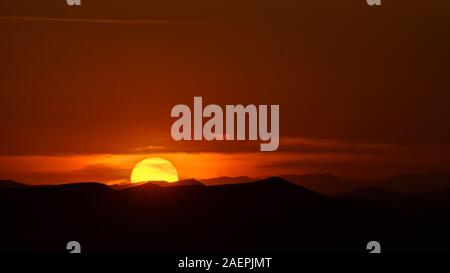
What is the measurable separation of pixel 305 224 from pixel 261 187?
778 mm

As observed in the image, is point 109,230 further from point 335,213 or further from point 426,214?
point 426,214

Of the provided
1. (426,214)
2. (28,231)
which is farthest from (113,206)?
(426,214)

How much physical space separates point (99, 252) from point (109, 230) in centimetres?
42

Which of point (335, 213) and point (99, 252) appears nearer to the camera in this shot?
point (99, 252)

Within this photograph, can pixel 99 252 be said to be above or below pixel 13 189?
below

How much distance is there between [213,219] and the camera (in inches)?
531

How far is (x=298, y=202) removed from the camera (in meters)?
13.5

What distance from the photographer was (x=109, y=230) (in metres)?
12.9

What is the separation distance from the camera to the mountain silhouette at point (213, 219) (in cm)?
1288

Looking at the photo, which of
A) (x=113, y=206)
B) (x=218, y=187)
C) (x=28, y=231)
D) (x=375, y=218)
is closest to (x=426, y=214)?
(x=375, y=218)

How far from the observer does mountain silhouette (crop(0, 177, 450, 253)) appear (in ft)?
42.3

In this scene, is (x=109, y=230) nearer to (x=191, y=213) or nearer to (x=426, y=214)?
(x=191, y=213)
